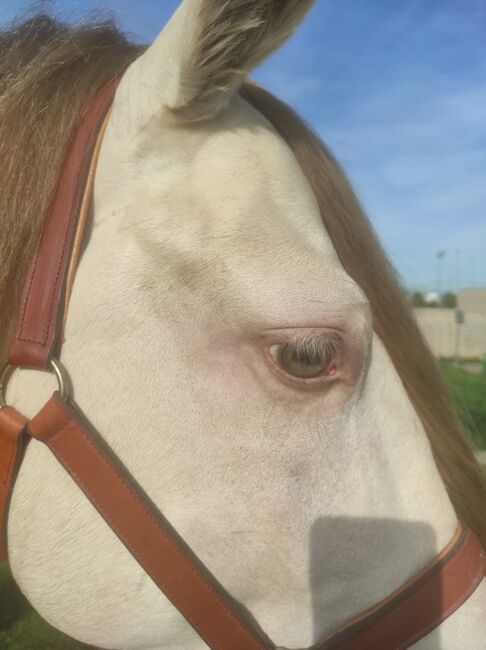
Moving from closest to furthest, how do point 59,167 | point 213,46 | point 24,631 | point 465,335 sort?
point 213,46
point 59,167
point 24,631
point 465,335

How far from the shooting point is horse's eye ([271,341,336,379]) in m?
1.33

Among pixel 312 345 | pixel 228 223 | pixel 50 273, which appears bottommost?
pixel 312 345

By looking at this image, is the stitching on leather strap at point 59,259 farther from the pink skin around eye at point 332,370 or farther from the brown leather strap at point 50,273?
the pink skin around eye at point 332,370

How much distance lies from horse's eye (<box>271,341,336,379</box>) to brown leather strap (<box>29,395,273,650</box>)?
0.45 m

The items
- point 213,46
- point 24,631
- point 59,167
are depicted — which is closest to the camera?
point 213,46

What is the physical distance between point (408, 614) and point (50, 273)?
116 centimetres

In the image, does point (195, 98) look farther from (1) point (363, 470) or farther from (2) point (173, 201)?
(1) point (363, 470)

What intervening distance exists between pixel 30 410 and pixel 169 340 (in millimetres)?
374

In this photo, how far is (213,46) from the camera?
1.30 meters

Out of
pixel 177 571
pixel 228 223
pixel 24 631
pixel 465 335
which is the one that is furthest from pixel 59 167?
pixel 465 335

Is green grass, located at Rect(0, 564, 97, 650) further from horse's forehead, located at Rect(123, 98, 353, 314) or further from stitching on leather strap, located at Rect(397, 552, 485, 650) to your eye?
horse's forehead, located at Rect(123, 98, 353, 314)

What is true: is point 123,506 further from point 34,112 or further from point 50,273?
point 34,112

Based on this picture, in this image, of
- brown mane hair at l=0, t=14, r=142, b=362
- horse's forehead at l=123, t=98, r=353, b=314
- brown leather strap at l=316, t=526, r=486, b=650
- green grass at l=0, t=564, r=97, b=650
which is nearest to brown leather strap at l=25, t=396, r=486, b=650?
brown leather strap at l=316, t=526, r=486, b=650

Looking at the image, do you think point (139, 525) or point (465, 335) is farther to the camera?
point (465, 335)
